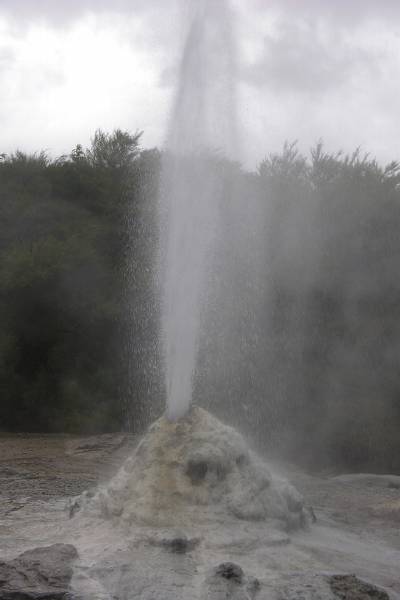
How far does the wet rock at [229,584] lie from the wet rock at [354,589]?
36cm

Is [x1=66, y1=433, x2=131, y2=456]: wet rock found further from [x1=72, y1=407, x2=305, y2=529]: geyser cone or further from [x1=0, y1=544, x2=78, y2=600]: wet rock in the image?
[x1=0, y1=544, x2=78, y2=600]: wet rock

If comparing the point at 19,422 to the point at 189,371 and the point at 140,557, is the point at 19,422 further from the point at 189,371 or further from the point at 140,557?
the point at 140,557

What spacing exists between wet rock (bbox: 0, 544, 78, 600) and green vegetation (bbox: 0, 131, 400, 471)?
5.70 meters

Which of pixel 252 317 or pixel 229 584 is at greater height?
pixel 252 317

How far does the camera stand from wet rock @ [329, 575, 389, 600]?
11.1 feet

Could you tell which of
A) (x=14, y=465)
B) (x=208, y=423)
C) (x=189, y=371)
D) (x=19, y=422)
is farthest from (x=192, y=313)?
(x=19, y=422)

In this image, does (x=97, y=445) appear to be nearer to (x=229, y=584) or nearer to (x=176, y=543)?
(x=176, y=543)

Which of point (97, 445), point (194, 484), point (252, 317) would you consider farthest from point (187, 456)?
point (252, 317)

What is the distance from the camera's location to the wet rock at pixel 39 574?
10.8 ft

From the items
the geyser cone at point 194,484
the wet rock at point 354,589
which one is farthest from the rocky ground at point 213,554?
the geyser cone at point 194,484

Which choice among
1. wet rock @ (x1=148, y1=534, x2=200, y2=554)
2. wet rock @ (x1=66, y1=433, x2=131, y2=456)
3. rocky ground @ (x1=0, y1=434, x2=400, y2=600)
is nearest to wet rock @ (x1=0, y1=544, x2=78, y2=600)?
rocky ground @ (x1=0, y1=434, x2=400, y2=600)

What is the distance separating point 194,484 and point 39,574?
117 centimetres

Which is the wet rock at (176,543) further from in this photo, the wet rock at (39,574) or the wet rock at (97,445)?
the wet rock at (97,445)

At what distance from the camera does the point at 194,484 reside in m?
4.38
